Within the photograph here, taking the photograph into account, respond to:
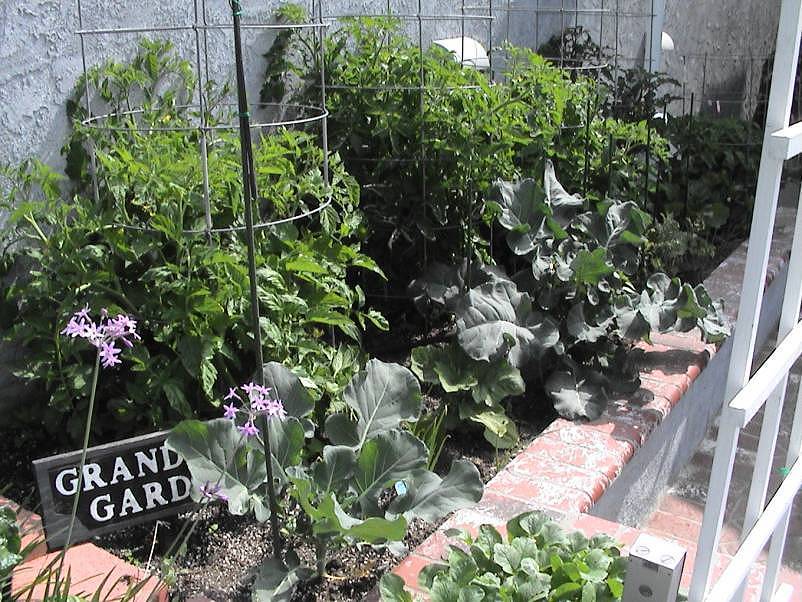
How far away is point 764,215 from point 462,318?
179cm

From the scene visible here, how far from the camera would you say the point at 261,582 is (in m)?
2.10

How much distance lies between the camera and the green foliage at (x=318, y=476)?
2.14m

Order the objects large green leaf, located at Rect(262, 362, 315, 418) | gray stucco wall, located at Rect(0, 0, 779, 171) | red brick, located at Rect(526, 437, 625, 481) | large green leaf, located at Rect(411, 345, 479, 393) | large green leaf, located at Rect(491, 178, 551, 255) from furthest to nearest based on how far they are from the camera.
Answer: large green leaf, located at Rect(491, 178, 551, 255)
large green leaf, located at Rect(411, 345, 479, 393)
red brick, located at Rect(526, 437, 625, 481)
gray stucco wall, located at Rect(0, 0, 779, 171)
large green leaf, located at Rect(262, 362, 315, 418)

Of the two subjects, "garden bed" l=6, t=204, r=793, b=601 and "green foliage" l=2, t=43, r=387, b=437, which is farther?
"green foliage" l=2, t=43, r=387, b=437

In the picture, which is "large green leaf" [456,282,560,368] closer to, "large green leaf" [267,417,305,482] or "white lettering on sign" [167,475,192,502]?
"large green leaf" [267,417,305,482]

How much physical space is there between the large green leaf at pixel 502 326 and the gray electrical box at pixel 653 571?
128 centimetres

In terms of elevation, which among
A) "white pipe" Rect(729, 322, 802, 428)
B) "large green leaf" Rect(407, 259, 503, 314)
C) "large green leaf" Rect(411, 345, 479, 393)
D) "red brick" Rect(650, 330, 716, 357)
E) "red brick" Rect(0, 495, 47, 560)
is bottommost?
"red brick" Rect(650, 330, 716, 357)

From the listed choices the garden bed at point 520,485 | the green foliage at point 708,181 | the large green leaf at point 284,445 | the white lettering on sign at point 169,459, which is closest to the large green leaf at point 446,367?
the garden bed at point 520,485

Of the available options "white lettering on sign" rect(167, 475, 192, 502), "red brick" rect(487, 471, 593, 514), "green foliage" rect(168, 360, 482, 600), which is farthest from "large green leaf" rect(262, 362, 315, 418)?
"red brick" rect(487, 471, 593, 514)

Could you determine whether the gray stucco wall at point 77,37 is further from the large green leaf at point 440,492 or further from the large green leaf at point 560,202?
the large green leaf at point 440,492

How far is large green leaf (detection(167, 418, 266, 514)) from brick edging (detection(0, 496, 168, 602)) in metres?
0.27

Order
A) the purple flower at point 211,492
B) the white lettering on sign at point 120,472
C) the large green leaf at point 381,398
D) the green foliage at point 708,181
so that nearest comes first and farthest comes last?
1. the purple flower at point 211,492
2. the white lettering on sign at point 120,472
3. the large green leaf at point 381,398
4. the green foliage at point 708,181

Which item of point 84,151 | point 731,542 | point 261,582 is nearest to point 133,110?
point 84,151

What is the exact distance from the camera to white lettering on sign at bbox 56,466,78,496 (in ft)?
7.04
